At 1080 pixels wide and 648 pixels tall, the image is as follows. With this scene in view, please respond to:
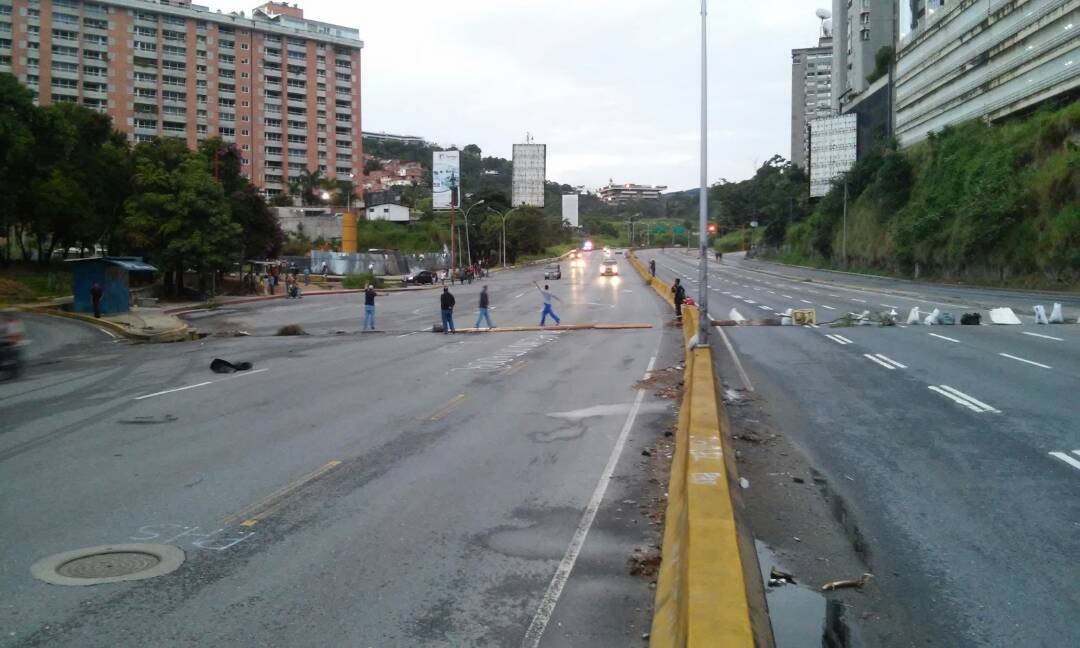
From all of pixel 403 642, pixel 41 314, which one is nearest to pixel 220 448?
pixel 403 642

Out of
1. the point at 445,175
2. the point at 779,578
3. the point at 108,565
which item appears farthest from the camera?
the point at 445,175

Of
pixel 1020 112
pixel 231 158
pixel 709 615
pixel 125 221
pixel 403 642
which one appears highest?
pixel 1020 112

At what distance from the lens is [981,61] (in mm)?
68000

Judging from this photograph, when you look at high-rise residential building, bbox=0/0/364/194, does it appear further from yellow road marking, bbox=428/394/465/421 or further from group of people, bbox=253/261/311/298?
yellow road marking, bbox=428/394/465/421

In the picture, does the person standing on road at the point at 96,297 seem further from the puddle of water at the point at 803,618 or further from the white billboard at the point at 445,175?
the white billboard at the point at 445,175

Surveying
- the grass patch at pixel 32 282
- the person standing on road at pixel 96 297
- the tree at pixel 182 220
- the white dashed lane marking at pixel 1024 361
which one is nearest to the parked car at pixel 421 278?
the grass patch at pixel 32 282

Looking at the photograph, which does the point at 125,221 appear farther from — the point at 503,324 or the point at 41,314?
the point at 503,324

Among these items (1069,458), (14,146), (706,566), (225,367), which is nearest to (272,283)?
(14,146)

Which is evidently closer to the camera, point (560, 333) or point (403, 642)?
point (403, 642)

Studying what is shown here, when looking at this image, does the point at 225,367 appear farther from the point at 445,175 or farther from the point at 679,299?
the point at 445,175

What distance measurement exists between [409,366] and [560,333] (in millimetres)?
9910

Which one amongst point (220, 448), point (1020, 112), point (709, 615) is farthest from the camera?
point (1020, 112)

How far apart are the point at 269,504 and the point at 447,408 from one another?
589 centimetres

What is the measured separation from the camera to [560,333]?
28.9m
